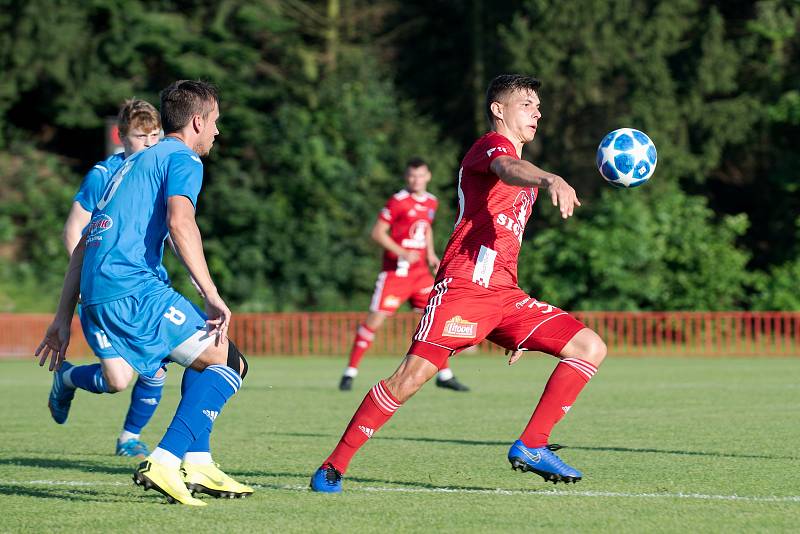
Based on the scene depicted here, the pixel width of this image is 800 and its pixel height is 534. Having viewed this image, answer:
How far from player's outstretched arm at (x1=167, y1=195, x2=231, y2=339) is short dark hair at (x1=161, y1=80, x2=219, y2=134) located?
47 cm

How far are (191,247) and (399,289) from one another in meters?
8.21

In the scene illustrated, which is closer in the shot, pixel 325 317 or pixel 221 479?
pixel 221 479

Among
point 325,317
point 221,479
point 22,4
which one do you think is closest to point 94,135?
point 22,4

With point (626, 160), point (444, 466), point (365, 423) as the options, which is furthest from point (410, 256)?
point (365, 423)

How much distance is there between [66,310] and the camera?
594cm

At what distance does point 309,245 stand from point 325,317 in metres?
5.12

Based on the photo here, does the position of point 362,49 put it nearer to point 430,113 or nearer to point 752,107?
point 430,113

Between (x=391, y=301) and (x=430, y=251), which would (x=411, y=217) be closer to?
(x=430, y=251)

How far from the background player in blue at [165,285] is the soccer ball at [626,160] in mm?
2272

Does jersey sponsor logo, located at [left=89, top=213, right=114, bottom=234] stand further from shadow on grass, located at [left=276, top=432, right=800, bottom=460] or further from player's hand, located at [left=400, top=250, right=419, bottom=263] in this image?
player's hand, located at [left=400, top=250, right=419, bottom=263]

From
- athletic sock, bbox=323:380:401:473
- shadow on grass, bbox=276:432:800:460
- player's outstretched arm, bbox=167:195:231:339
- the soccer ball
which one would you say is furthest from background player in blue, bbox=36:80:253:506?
the soccer ball

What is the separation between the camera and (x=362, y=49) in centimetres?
3225

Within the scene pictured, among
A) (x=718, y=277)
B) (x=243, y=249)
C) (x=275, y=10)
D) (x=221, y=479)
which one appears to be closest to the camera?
(x=221, y=479)

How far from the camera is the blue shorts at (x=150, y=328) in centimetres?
552
